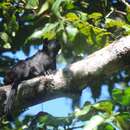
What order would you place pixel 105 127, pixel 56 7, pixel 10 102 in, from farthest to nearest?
pixel 10 102 → pixel 56 7 → pixel 105 127

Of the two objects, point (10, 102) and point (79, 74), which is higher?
point (79, 74)

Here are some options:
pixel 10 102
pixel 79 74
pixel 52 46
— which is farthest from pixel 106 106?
pixel 52 46

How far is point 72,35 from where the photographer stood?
6.69ft

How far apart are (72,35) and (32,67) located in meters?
0.90

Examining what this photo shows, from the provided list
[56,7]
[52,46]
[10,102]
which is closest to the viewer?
[56,7]

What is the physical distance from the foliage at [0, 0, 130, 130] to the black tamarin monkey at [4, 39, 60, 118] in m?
0.10

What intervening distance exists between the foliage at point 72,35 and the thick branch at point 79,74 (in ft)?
0.26

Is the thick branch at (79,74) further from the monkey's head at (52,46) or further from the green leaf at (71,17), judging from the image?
Result: the monkey's head at (52,46)

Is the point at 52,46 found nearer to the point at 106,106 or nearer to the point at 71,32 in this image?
the point at 71,32

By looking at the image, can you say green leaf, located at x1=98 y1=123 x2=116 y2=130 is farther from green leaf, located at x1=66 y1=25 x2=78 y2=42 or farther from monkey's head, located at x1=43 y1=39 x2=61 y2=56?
monkey's head, located at x1=43 y1=39 x2=61 y2=56

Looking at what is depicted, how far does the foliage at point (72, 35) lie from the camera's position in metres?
1.51

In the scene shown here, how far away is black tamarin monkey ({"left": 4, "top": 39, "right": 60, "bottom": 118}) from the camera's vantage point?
2.40 meters

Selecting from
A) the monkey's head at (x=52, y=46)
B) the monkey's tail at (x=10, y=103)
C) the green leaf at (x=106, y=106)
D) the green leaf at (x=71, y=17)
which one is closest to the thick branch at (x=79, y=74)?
the monkey's tail at (x=10, y=103)

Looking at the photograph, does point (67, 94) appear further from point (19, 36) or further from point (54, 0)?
point (19, 36)
